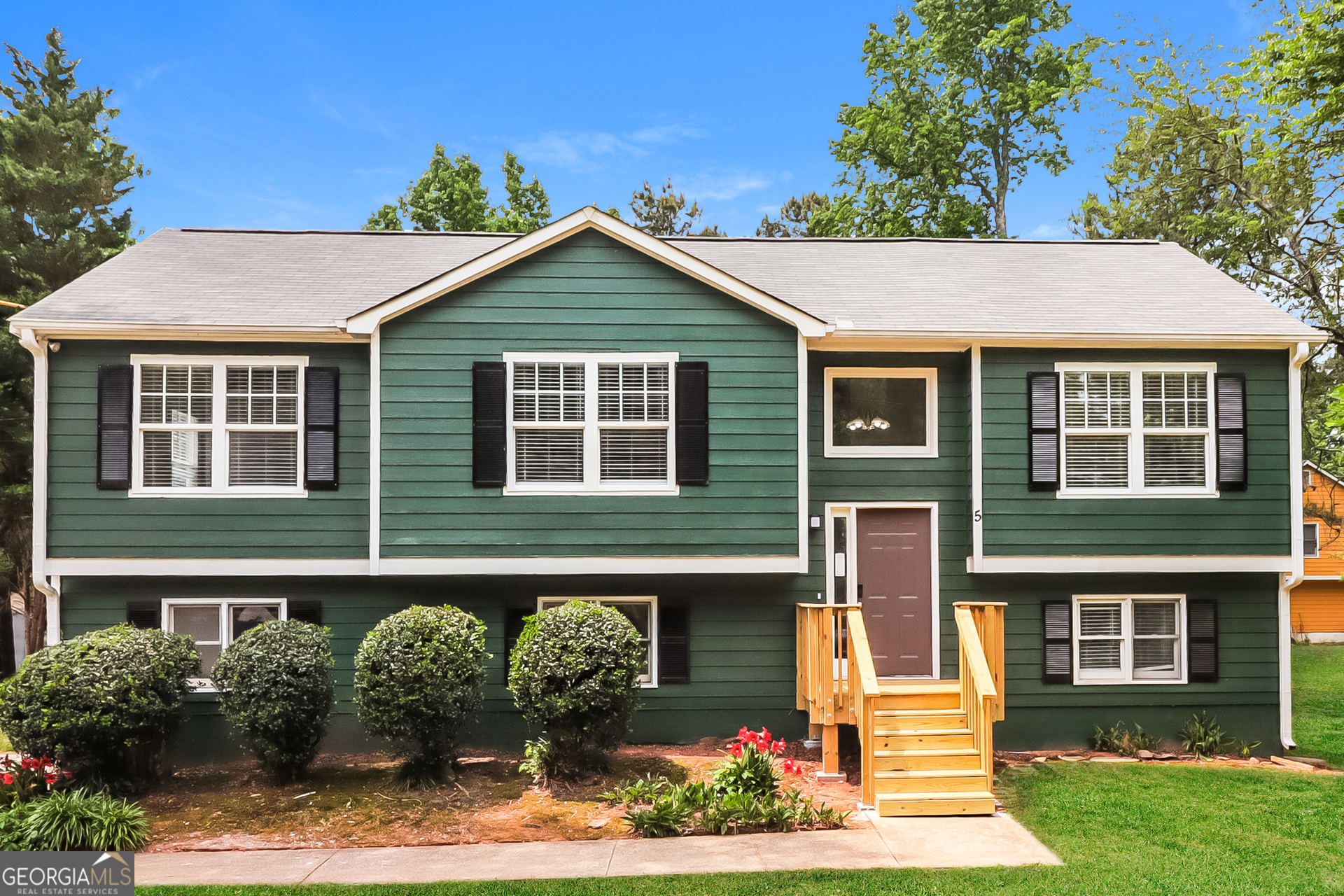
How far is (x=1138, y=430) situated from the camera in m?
9.13

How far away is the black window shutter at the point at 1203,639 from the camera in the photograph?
9281 mm

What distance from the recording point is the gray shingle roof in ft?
29.5

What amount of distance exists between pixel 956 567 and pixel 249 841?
7.41 metres

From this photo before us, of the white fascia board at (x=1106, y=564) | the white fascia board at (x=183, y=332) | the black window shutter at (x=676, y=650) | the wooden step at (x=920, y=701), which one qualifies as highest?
the white fascia board at (x=183, y=332)

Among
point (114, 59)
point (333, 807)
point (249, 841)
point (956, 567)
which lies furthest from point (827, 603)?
point (114, 59)

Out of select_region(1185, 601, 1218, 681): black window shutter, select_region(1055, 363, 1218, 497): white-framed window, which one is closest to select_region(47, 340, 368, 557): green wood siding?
select_region(1055, 363, 1218, 497): white-framed window

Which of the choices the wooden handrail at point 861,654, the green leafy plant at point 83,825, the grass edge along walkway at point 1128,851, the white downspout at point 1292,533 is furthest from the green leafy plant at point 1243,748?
the green leafy plant at point 83,825

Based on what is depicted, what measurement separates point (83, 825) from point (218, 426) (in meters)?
3.98

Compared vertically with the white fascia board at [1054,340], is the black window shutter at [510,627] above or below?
below

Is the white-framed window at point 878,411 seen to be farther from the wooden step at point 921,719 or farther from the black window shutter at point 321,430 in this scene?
the black window shutter at point 321,430

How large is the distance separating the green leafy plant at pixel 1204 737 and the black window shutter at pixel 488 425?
26.6 feet

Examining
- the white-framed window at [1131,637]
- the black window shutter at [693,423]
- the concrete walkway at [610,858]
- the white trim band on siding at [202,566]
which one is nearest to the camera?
the concrete walkway at [610,858]

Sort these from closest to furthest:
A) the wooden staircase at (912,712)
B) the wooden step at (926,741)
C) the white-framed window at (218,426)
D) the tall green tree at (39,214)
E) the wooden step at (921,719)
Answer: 1. the wooden staircase at (912,712)
2. the wooden step at (926,741)
3. the wooden step at (921,719)
4. the white-framed window at (218,426)
5. the tall green tree at (39,214)

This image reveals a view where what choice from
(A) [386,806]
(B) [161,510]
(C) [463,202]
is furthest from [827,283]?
(C) [463,202]
